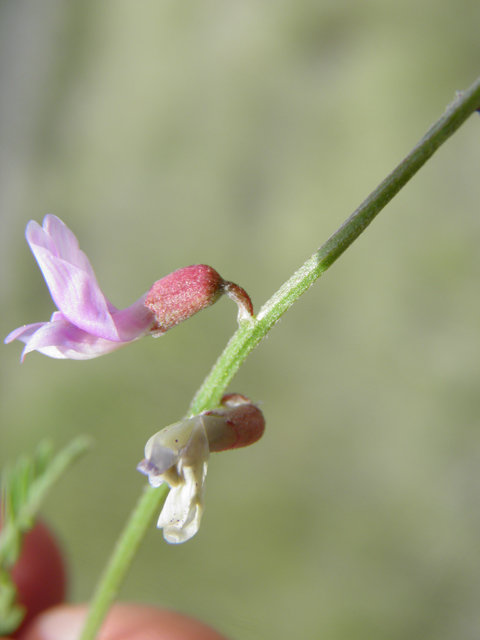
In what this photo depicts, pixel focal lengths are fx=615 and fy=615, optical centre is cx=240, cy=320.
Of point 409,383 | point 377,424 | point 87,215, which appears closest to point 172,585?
point 377,424

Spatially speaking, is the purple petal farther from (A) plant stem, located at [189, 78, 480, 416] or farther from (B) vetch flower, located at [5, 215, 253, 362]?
(A) plant stem, located at [189, 78, 480, 416]

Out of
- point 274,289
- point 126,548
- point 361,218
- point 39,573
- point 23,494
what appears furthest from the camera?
point 274,289

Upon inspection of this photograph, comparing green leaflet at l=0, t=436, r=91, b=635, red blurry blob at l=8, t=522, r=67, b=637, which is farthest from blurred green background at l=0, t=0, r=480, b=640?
green leaflet at l=0, t=436, r=91, b=635

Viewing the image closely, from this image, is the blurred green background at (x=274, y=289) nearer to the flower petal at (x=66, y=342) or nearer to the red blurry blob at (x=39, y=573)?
the red blurry blob at (x=39, y=573)

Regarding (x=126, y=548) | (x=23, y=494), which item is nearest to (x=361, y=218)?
(x=126, y=548)

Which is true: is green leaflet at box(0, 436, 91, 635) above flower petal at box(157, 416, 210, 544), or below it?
below

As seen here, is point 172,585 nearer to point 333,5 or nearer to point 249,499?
point 249,499

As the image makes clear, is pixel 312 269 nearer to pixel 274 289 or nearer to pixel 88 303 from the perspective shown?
pixel 88 303
